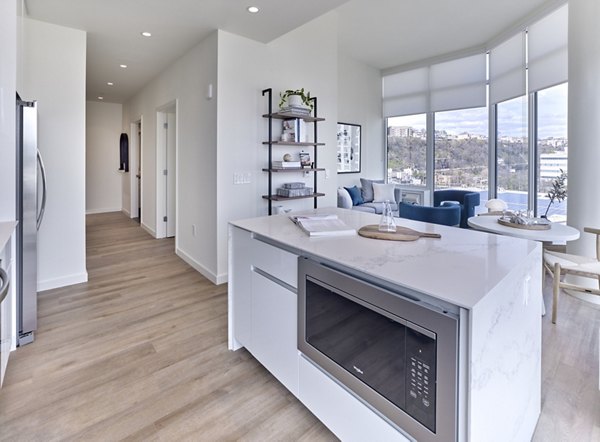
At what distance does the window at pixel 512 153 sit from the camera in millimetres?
5234

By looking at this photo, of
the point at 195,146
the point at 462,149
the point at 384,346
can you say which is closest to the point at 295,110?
the point at 195,146

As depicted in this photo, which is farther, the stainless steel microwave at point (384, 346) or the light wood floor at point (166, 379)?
the light wood floor at point (166, 379)

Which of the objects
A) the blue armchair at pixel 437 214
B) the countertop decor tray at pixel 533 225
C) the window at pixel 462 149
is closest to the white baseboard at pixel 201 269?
the blue armchair at pixel 437 214

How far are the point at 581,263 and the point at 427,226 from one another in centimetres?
185

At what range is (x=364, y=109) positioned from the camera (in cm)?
712

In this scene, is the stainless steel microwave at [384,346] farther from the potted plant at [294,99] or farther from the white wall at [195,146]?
the potted plant at [294,99]

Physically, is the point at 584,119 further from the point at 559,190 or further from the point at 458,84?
the point at 458,84

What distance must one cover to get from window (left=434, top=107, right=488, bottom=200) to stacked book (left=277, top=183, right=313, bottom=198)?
12.4 feet

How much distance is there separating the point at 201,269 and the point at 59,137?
1958 millimetres

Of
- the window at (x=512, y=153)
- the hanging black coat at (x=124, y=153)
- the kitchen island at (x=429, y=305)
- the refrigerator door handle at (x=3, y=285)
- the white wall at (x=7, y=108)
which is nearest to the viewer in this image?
the kitchen island at (x=429, y=305)

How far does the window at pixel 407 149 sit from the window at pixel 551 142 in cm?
223

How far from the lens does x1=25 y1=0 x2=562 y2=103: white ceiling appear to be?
296cm

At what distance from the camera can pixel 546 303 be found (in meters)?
3.07

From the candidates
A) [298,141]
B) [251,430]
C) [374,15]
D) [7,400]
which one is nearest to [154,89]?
[298,141]
